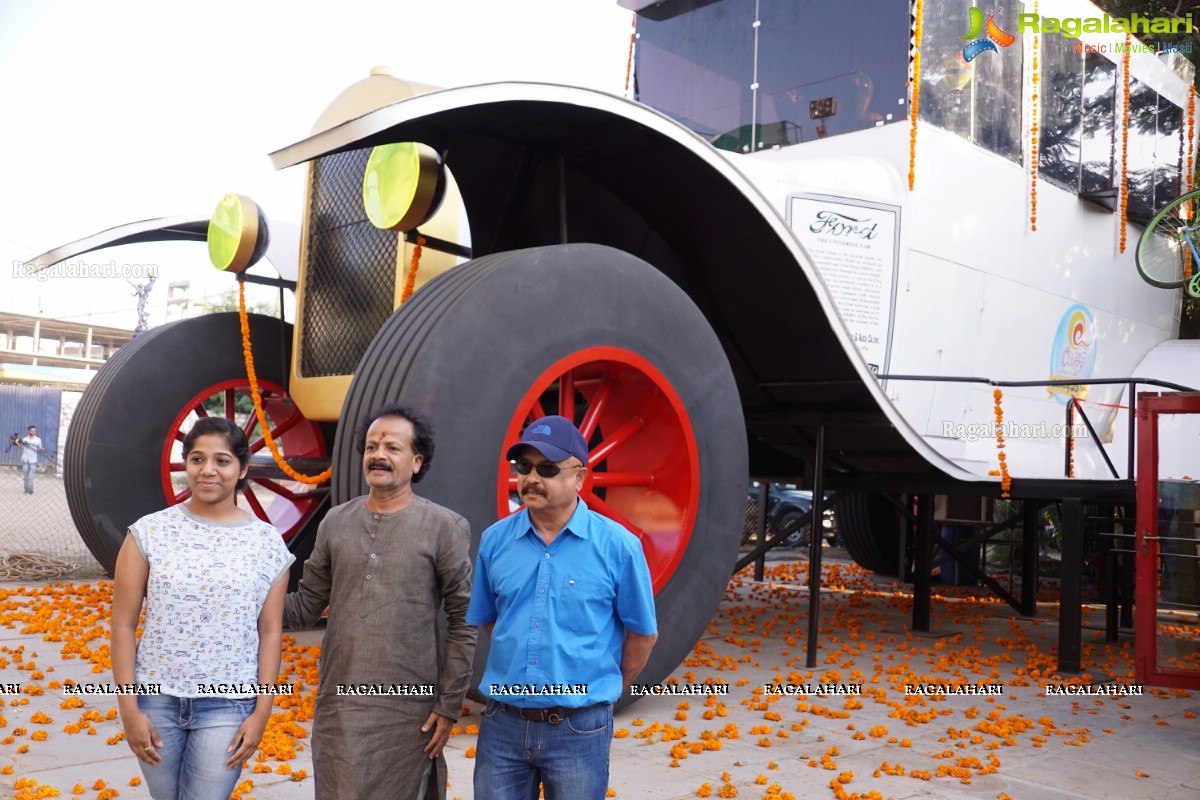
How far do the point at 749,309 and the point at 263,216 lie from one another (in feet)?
8.36

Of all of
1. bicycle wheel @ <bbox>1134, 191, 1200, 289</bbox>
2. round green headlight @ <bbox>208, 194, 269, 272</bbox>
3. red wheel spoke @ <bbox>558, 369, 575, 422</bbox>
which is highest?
bicycle wheel @ <bbox>1134, 191, 1200, 289</bbox>

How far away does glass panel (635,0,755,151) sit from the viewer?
→ 22.4 feet

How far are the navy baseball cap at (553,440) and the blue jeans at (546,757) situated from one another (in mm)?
557

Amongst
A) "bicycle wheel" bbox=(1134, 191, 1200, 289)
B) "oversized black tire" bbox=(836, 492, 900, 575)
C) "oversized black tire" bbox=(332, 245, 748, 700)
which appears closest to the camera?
"oversized black tire" bbox=(332, 245, 748, 700)

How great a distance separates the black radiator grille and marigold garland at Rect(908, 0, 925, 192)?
→ 10.6 ft

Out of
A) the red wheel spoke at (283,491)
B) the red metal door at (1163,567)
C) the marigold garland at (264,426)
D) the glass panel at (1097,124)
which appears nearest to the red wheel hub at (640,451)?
the marigold garland at (264,426)

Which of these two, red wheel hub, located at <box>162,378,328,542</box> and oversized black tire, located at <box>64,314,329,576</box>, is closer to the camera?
oversized black tire, located at <box>64,314,329,576</box>

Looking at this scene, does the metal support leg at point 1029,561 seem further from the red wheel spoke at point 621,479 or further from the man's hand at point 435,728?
the man's hand at point 435,728

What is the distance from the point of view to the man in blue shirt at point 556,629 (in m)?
2.26

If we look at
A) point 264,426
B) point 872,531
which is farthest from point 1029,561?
point 264,426

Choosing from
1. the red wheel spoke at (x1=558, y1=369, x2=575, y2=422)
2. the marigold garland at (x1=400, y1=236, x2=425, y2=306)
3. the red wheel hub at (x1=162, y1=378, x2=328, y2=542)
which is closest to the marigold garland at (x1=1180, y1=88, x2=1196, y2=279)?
the red wheel spoke at (x1=558, y1=369, x2=575, y2=422)

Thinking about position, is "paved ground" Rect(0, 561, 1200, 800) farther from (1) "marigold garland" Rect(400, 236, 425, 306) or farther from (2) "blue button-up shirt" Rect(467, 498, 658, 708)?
(1) "marigold garland" Rect(400, 236, 425, 306)

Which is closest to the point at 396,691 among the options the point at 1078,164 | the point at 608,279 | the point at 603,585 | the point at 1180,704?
the point at 603,585

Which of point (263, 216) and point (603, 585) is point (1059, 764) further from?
point (263, 216)
